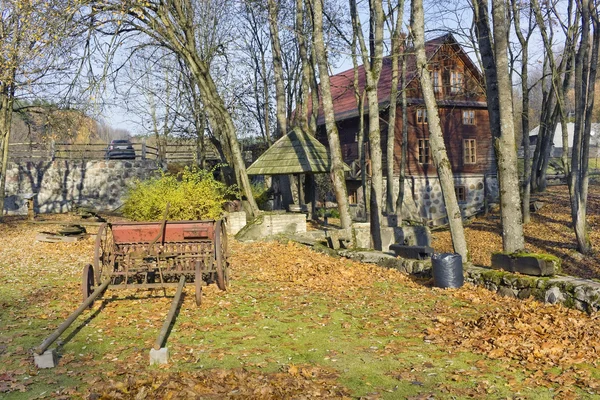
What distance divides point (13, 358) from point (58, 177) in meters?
25.3

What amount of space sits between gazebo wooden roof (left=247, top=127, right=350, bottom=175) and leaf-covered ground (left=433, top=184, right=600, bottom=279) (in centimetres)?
632

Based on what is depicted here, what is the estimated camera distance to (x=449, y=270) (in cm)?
1055

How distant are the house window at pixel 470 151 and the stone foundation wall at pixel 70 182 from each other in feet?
61.3

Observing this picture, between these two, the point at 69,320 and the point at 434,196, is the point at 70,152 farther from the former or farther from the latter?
the point at 69,320

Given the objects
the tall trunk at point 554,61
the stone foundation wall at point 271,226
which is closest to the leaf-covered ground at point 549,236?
the tall trunk at point 554,61

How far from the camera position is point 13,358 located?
6.69 m

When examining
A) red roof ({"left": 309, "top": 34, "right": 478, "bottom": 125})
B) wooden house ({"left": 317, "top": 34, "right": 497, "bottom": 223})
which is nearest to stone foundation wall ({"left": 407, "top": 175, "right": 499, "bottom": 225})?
wooden house ({"left": 317, "top": 34, "right": 497, "bottom": 223})

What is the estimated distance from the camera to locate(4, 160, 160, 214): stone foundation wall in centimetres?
2933

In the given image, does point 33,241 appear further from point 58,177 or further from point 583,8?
point 583,8

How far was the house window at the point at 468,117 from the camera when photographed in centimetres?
3572

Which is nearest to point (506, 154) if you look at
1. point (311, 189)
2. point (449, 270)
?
point (449, 270)

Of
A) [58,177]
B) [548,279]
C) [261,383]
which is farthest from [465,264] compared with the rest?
[58,177]

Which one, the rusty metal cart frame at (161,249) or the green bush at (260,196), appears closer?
the rusty metal cart frame at (161,249)

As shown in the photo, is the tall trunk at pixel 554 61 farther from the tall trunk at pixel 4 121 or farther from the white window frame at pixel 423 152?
the tall trunk at pixel 4 121
